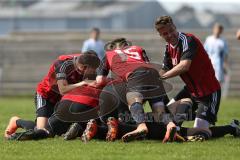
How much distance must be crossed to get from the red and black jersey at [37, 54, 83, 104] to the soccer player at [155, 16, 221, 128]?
1.22 m

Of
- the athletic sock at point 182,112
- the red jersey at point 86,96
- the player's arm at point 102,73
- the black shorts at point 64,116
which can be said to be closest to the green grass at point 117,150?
the black shorts at point 64,116

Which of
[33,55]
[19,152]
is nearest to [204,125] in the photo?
[19,152]

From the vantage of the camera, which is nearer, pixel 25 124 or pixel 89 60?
pixel 89 60

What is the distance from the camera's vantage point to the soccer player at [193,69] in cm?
1055

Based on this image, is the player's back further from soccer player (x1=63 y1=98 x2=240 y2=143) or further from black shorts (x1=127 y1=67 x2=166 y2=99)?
soccer player (x1=63 y1=98 x2=240 y2=143)

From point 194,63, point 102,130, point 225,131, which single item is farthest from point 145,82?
point 225,131

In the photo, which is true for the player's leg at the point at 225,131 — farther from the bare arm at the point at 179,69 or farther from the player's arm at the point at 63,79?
the player's arm at the point at 63,79

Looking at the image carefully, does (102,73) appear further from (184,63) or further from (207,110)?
(207,110)

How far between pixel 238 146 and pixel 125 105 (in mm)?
1841

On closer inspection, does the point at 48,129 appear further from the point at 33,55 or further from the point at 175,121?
the point at 33,55

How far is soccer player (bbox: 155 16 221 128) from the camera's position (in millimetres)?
10547

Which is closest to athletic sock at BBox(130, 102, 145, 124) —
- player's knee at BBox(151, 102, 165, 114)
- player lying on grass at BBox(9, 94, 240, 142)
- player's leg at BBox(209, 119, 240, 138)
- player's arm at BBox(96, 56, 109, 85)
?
player lying on grass at BBox(9, 94, 240, 142)

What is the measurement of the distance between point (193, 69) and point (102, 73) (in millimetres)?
1231

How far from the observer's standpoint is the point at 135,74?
10.6 metres
